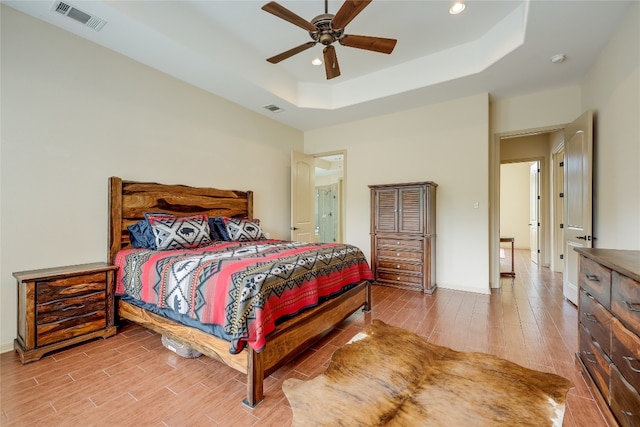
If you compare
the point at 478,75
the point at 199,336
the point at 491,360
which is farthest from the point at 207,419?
the point at 478,75

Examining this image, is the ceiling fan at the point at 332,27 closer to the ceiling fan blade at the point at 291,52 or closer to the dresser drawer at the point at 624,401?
the ceiling fan blade at the point at 291,52

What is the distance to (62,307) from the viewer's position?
7.14 ft

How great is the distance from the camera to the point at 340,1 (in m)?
2.62

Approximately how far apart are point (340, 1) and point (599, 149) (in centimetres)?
311

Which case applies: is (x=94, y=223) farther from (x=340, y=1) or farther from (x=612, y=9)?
(x=612, y=9)

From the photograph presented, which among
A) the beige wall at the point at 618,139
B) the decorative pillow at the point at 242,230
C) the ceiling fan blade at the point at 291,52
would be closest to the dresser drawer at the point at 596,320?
the beige wall at the point at 618,139

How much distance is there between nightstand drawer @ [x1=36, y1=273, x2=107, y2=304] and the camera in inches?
82.0

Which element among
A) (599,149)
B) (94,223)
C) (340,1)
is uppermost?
(340,1)

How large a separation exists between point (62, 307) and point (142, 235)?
0.87 m

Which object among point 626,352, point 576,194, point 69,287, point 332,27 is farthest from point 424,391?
point 576,194

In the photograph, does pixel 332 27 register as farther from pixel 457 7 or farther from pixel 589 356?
pixel 589 356

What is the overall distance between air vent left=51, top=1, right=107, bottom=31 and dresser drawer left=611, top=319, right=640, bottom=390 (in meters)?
4.21

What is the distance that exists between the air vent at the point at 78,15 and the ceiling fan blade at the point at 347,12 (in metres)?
2.08

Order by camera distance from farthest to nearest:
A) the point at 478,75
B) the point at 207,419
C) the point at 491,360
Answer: the point at 478,75, the point at 491,360, the point at 207,419
